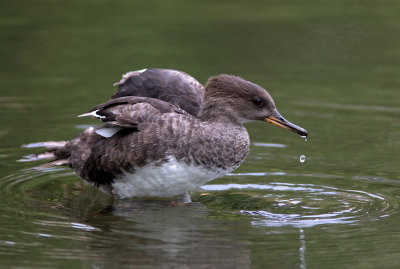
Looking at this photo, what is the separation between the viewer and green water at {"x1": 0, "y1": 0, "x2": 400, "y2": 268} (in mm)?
6695

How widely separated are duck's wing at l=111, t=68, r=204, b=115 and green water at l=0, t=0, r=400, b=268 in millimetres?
980

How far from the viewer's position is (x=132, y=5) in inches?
615

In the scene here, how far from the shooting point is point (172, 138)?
24.9ft

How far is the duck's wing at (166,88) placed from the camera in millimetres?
8445

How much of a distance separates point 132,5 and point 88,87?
401 cm

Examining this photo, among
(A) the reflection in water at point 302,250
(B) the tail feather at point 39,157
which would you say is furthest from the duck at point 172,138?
(A) the reflection in water at point 302,250

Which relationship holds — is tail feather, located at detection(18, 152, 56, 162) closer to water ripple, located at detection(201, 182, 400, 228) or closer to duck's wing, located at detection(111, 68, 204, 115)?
duck's wing, located at detection(111, 68, 204, 115)

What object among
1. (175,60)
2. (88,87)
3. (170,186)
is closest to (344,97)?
(175,60)

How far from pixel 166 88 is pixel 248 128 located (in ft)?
7.89

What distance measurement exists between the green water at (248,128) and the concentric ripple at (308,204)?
0.02m

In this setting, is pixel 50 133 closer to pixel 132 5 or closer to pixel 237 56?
pixel 237 56

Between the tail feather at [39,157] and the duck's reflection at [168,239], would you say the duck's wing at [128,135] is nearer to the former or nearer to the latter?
the duck's reflection at [168,239]

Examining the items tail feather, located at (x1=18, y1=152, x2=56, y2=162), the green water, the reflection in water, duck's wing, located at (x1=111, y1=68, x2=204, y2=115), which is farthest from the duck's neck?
tail feather, located at (x1=18, y1=152, x2=56, y2=162)

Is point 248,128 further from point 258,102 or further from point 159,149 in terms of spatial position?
point 159,149
